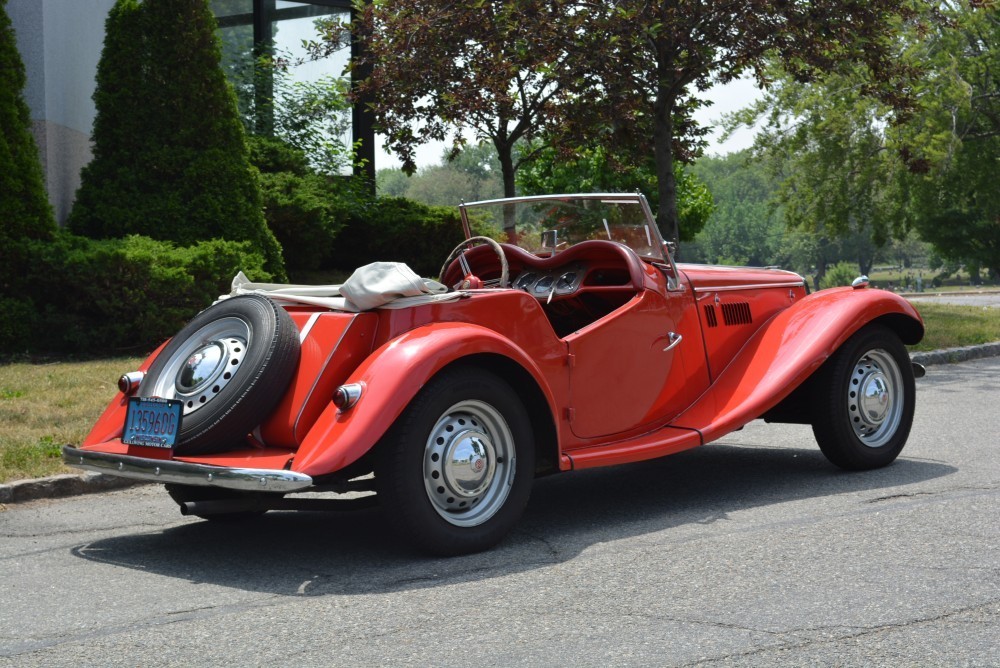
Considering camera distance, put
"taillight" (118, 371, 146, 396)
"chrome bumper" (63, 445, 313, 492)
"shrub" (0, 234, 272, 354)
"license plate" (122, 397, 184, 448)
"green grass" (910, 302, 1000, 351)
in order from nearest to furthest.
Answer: "chrome bumper" (63, 445, 313, 492), "license plate" (122, 397, 184, 448), "taillight" (118, 371, 146, 396), "shrub" (0, 234, 272, 354), "green grass" (910, 302, 1000, 351)

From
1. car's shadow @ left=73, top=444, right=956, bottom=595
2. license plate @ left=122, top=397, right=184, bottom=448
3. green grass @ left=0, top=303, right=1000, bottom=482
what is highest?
license plate @ left=122, top=397, right=184, bottom=448

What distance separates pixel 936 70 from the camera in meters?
23.0

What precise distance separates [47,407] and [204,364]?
13.5 feet

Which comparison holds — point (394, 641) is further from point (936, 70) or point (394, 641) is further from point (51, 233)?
point (936, 70)

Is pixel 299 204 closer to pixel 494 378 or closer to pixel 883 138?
pixel 494 378

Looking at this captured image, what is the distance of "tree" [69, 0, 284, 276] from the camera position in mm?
12805

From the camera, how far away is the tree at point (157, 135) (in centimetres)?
1280

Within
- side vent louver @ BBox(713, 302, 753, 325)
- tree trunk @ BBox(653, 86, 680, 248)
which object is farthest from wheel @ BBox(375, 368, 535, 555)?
tree trunk @ BBox(653, 86, 680, 248)

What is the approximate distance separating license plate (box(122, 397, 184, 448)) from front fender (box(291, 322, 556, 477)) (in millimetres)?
553

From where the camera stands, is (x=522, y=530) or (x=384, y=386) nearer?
(x=384, y=386)

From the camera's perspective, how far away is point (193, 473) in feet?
15.4

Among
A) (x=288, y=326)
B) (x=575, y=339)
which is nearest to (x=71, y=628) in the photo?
(x=288, y=326)

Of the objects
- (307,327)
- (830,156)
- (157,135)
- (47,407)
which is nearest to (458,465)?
(307,327)

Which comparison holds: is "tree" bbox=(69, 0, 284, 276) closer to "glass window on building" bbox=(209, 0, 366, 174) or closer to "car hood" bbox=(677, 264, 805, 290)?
"glass window on building" bbox=(209, 0, 366, 174)
